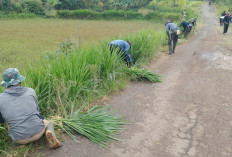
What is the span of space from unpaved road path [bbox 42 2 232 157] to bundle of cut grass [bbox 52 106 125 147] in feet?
0.36

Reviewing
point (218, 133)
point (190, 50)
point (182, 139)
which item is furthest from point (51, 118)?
point (190, 50)

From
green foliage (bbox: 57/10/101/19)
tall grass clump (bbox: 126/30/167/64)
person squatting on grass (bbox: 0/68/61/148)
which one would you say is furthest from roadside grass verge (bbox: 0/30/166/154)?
green foliage (bbox: 57/10/101/19)

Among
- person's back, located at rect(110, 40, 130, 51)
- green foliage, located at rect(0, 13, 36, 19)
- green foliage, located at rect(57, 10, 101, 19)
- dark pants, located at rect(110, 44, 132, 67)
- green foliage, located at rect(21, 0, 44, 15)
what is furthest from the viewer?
green foliage, located at rect(21, 0, 44, 15)

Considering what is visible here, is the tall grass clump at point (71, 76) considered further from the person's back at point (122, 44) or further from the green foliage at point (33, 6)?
the green foliage at point (33, 6)

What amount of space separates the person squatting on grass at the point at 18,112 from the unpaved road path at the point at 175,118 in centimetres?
35

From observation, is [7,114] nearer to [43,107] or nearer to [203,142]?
[43,107]

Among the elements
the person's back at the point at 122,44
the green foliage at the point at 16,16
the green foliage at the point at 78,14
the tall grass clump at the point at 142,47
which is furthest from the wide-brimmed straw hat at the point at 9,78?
the green foliage at the point at 78,14

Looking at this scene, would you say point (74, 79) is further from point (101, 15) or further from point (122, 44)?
point (101, 15)

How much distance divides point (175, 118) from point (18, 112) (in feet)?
8.72

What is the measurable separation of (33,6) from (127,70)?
2875 centimetres

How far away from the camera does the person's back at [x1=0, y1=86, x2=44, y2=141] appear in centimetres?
274

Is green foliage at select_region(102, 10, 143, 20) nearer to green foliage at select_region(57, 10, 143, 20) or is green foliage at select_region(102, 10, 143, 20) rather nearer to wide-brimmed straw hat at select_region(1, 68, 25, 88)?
green foliage at select_region(57, 10, 143, 20)

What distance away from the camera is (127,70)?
5949mm

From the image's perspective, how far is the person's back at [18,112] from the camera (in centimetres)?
274
